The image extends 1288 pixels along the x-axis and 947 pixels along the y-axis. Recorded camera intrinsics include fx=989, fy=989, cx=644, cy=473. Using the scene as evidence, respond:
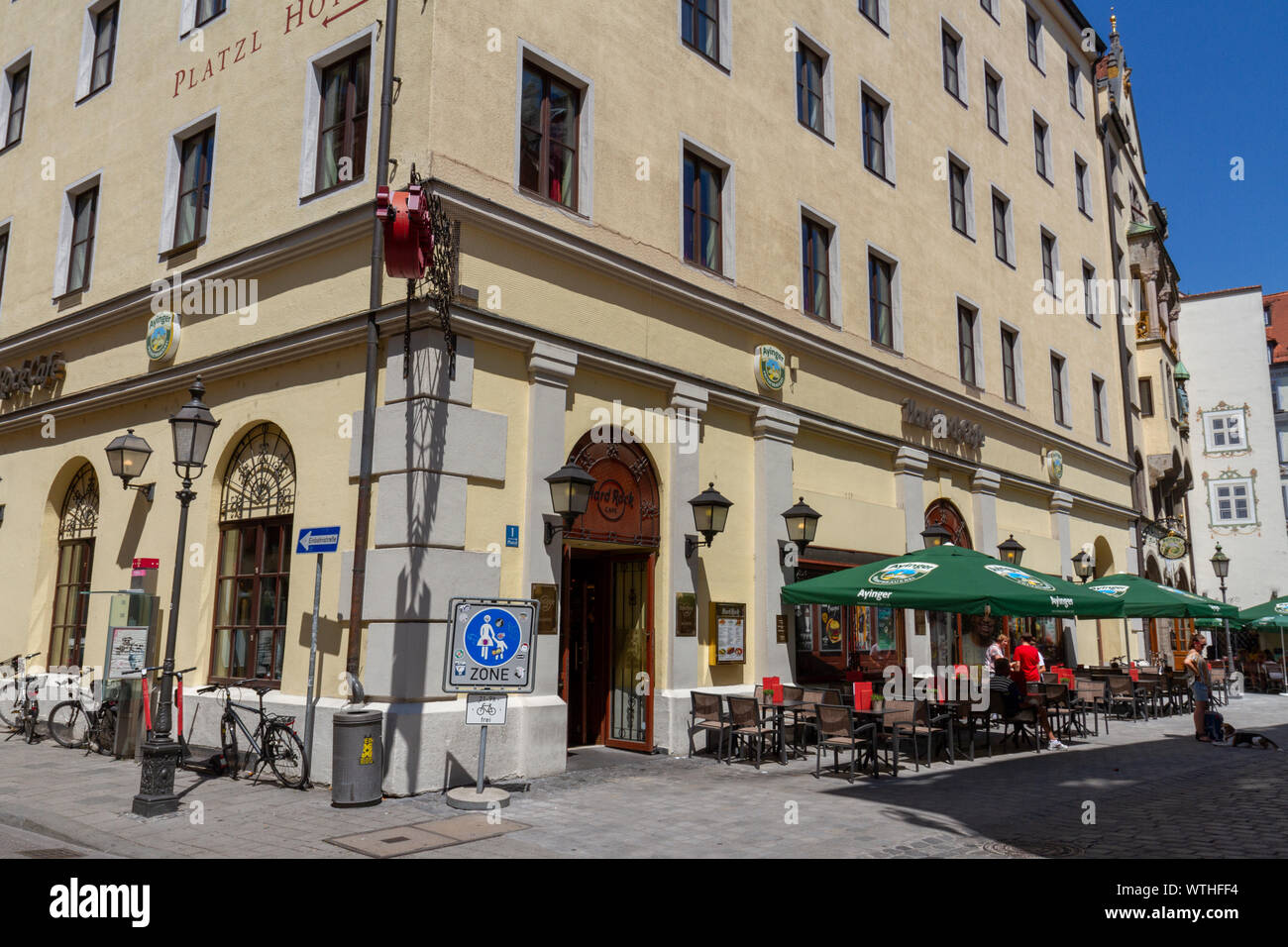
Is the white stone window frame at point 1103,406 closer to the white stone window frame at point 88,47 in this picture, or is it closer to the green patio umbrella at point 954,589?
the green patio umbrella at point 954,589

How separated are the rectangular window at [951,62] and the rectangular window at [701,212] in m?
10.2

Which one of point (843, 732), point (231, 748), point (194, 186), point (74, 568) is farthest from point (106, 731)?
point (843, 732)

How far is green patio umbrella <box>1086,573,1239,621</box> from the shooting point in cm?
1922

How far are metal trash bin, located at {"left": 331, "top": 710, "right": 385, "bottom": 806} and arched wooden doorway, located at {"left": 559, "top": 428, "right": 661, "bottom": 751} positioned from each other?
11.7 ft

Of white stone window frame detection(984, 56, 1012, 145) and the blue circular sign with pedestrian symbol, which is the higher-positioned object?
white stone window frame detection(984, 56, 1012, 145)

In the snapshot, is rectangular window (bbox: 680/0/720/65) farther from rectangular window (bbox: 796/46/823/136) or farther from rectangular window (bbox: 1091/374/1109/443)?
rectangular window (bbox: 1091/374/1109/443)

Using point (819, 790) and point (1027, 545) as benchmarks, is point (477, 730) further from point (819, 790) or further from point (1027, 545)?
point (1027, 545)

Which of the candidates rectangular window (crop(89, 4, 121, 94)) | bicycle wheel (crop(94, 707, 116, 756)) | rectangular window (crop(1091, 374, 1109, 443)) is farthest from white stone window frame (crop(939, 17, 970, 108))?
bicycle wheel (crop(94, 707, 116, 756))

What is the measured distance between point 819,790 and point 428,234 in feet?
23.7

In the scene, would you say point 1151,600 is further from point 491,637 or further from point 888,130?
point 491,637

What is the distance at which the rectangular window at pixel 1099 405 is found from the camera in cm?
2892

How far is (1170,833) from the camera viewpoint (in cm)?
868
